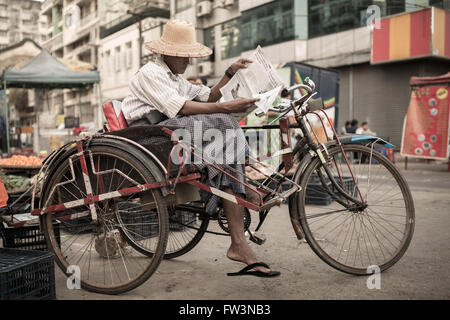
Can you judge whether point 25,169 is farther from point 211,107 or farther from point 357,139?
point 357,139

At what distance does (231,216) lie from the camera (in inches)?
107

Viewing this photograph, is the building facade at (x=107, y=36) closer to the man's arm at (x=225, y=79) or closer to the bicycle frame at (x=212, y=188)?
the man's arm at (x=225, y=79)

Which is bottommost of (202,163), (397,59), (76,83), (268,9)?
(202,163)

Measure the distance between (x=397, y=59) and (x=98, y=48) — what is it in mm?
25658

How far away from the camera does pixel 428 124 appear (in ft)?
34.2

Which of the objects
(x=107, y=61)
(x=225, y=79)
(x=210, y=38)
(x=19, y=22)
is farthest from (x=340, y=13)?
(x=19, y=22)

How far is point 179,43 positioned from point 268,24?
62.6 ft

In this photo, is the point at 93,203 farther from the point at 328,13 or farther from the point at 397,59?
the point at 328,13

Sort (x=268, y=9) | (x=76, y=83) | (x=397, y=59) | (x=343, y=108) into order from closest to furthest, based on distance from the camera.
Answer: (x=76, y=83), (x=397, y=59), (x=343, y=108), (x=268, y=9)

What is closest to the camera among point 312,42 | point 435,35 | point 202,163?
point 202,163

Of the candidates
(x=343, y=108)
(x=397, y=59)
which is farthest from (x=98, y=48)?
(x=397, y=59)

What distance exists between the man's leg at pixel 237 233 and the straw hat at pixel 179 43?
0.96 meters

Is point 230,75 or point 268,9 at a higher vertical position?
point 268,9

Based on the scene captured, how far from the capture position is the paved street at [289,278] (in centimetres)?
252
